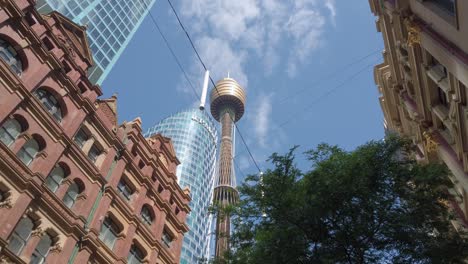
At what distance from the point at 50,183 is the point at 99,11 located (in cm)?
3830

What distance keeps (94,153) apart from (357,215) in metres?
18.3

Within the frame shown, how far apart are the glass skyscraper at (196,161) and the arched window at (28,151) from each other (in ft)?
237

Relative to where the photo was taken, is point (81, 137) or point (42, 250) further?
point (81, 137)

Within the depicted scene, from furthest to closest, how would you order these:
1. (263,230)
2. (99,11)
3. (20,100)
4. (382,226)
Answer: (99,11) → (20,100) → (263,230) → (382,226)

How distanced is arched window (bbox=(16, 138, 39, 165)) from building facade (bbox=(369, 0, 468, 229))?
19.3 meters

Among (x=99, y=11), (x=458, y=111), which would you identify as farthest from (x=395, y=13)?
(x=99, y=11)

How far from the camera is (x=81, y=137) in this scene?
2744 centimetres

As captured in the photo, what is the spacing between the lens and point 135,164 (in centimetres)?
3089

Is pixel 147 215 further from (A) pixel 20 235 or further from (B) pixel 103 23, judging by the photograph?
(B) pixel 103 23

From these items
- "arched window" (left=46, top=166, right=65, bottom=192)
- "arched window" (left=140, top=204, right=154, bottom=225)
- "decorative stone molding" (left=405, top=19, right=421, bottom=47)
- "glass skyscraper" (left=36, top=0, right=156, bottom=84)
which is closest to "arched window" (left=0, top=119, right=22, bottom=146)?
"arched window" (left=46, top=166, right=65, bottom=192)

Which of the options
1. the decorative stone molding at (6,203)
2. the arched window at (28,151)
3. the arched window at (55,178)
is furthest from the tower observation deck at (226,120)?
the decorative stone molding at (6,203)

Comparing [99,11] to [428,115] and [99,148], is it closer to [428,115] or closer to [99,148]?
[99,148]

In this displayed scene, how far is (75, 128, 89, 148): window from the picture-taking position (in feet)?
88.3

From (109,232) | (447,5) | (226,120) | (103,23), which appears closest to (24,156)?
(109,232)
